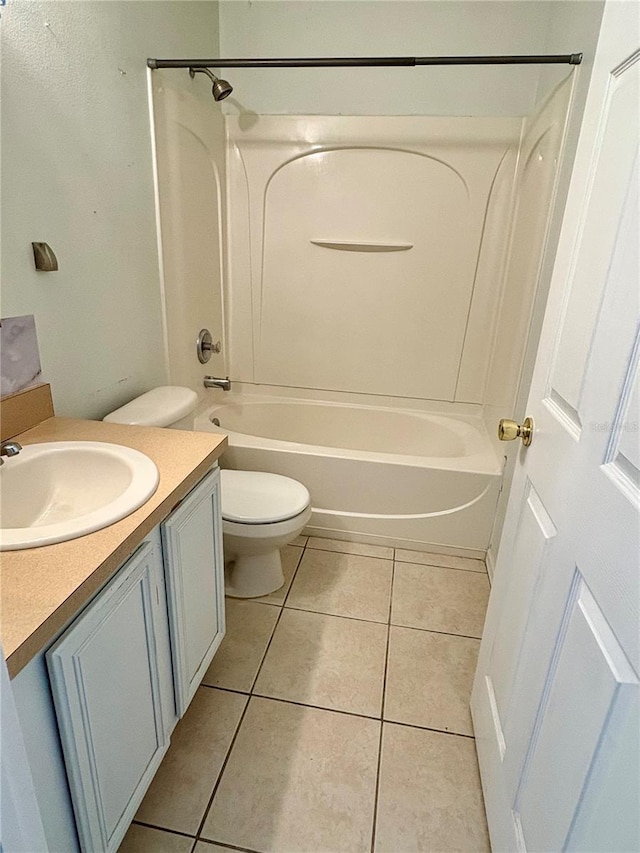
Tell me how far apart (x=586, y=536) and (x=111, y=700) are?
2.87 ft

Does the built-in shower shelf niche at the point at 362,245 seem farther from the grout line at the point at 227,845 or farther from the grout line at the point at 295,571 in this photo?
the grout line at the point at 227,845

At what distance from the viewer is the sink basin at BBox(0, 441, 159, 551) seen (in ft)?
3.43

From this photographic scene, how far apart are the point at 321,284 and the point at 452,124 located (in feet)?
3.20

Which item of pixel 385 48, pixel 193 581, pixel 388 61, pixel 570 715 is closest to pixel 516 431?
pixel 570 715

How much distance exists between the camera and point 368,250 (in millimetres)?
2580

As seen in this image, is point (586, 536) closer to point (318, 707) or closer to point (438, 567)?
point (318, 707)

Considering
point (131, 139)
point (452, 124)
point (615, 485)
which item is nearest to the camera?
point (615, 485)

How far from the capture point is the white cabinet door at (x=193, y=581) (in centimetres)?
111

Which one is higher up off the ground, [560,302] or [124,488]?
[560,302]

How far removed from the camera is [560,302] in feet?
3.20

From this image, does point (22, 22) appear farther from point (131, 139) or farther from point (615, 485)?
point (615, 485)

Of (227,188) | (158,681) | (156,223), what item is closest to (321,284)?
(227,188)

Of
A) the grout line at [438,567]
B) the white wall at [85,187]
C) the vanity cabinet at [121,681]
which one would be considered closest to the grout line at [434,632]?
the grout line at [438,567]

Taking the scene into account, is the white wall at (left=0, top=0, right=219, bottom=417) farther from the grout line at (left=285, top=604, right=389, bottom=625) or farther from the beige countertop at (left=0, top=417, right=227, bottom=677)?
the grout line at (left=285, top=604, right=389, bottom=625)
